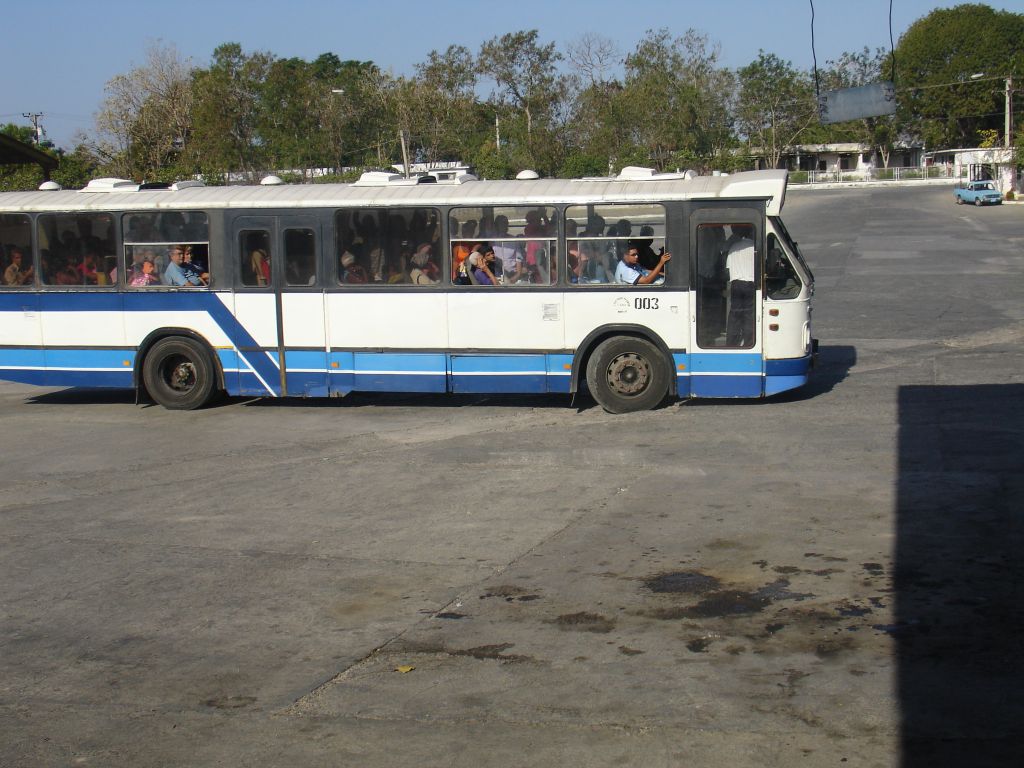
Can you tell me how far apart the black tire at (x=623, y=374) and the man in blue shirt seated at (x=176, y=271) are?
539 cm

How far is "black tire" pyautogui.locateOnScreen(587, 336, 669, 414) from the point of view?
13945 mm

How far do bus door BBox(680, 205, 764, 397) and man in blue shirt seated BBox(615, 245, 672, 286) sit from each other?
38cm

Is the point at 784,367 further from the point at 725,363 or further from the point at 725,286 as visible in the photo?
the point at 725,286

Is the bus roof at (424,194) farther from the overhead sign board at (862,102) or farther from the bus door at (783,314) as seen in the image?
the overhead sign board at (862,102)

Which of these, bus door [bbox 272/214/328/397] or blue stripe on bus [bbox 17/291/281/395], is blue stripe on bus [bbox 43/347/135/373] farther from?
bus door [bbox 272/214/328/397]

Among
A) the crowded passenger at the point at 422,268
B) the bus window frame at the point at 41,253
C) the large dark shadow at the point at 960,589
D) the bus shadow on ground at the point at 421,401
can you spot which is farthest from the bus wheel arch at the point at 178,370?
the large dark shadow at the point at 960,589

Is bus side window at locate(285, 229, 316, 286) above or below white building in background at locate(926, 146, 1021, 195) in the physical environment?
below

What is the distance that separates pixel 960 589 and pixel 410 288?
8.65m

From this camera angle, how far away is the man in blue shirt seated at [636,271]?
13.9m

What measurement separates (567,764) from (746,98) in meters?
98.7

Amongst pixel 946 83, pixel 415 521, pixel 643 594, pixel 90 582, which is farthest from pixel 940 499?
pixel 946 83

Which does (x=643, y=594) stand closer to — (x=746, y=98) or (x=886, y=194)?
(x=886, y=194)

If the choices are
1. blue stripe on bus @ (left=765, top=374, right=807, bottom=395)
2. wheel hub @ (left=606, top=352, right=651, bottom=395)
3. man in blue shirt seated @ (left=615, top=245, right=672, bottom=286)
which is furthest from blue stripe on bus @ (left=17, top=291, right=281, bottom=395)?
blue stripe on bus @ (left=765, top=374, right=807, bottom=395)

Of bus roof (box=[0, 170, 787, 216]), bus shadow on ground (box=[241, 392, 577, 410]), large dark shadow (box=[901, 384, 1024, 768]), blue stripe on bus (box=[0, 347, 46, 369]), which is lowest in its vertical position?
large dark shadow (box=[901, 384, 1024, 768])
